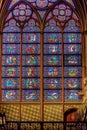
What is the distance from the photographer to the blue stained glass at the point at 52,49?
27.2m

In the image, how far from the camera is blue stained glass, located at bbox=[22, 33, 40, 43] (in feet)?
89.8

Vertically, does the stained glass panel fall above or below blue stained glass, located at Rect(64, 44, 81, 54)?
above

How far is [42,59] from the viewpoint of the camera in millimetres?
26969

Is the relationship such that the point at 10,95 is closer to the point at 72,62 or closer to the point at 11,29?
the point at 11,29

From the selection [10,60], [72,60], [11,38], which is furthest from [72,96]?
[11,38]

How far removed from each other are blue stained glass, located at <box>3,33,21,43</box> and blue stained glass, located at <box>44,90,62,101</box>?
11.5 ft

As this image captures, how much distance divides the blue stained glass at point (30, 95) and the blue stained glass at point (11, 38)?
10.1ft

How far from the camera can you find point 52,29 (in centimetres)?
2758

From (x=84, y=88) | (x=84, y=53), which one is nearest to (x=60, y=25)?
(x=84, y=53)

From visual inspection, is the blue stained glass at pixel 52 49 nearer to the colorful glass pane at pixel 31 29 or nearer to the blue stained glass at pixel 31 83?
the colorful glass pane at pixel 31 29

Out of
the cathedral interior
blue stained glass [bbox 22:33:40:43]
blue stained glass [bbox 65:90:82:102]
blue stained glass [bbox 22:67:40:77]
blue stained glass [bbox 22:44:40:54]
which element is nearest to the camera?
the cathedral interior

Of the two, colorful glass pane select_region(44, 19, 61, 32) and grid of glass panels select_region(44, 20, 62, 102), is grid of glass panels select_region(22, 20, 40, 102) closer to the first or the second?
grid of glass panels select_region(44, 20, 62, 102)

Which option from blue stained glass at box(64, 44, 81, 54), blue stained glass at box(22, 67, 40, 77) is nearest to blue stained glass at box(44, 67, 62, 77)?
blue stained glass at box(22, 67, 40, 77)

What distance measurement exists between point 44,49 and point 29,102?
3.24 meters
